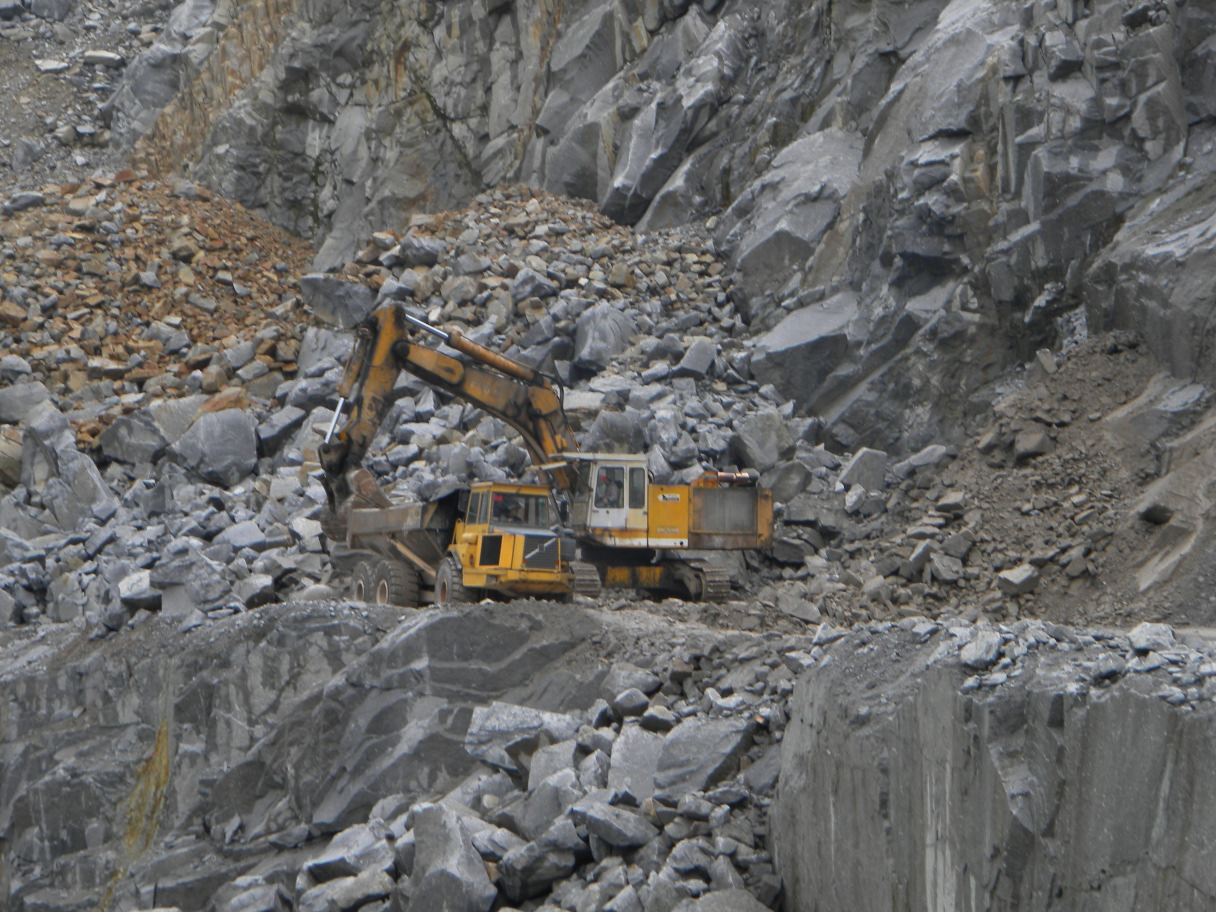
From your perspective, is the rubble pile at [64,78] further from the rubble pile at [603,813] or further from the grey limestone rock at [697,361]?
the rubble pile at [603,813]

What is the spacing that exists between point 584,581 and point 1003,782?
289 inches

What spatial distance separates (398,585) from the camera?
12344 mm

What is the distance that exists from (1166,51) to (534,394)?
843cm

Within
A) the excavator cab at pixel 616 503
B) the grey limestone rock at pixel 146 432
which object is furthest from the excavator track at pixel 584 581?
the grey limestone rock at pixel 146 432

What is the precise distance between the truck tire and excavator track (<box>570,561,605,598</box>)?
101cm

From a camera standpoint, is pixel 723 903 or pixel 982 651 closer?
pixel 982 651

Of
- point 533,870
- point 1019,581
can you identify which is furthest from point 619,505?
point 533,870

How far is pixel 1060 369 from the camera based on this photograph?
1366cm

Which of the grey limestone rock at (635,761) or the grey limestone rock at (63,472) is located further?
the grey limestone rock at (63,472)

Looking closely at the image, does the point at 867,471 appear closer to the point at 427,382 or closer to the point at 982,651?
the point at 427,382

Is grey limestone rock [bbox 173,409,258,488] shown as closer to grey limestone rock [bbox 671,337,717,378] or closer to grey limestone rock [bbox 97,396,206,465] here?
grey limestone rock [bbox 97,396,206,465]

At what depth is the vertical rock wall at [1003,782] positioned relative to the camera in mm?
3770

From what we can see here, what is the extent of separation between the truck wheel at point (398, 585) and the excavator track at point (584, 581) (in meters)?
1.88

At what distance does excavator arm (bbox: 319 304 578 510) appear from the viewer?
13.3 metres
